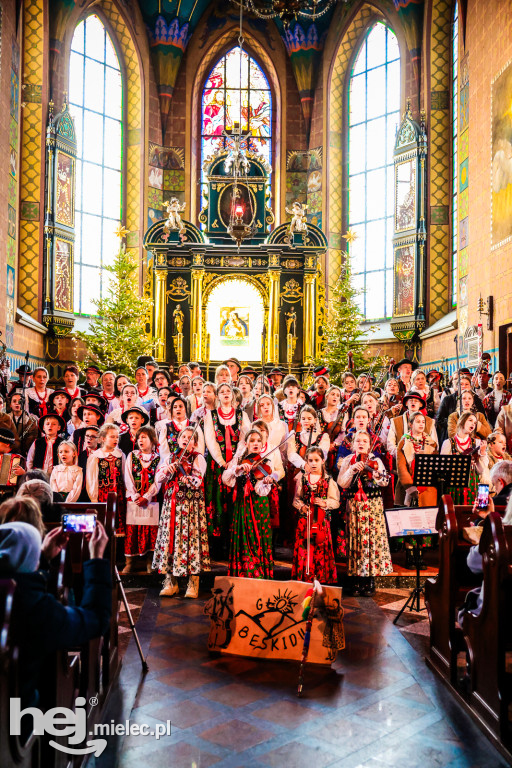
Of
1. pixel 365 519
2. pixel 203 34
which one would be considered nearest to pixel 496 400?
pixel 365 519

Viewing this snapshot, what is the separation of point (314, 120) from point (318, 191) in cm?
208

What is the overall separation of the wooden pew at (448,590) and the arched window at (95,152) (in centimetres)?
1439

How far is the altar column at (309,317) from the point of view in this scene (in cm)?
1588

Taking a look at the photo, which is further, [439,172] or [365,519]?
[439,172]

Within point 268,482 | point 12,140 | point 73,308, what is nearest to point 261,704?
point 268,482

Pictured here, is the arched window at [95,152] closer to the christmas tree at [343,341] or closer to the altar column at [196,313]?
the altar column at [196,313]

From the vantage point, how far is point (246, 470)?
5.56 m

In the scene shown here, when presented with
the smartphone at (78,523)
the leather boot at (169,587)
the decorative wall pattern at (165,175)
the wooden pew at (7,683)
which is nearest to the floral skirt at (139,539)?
the leather boot at (169,587)

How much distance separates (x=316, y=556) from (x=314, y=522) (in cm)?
29

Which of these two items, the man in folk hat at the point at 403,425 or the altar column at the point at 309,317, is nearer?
the man in folk hat at the point at 403,425

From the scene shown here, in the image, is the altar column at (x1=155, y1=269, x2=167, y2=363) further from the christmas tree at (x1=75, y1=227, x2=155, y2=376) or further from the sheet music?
the sheet music

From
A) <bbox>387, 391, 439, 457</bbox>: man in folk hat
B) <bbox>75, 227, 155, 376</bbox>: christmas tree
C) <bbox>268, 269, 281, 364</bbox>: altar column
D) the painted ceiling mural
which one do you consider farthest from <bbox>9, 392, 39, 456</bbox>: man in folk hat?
the painted ceiling mural

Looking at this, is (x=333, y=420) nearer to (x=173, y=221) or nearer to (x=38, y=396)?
(x=38, y=396)

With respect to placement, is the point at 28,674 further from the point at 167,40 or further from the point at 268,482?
the point at 167,40
